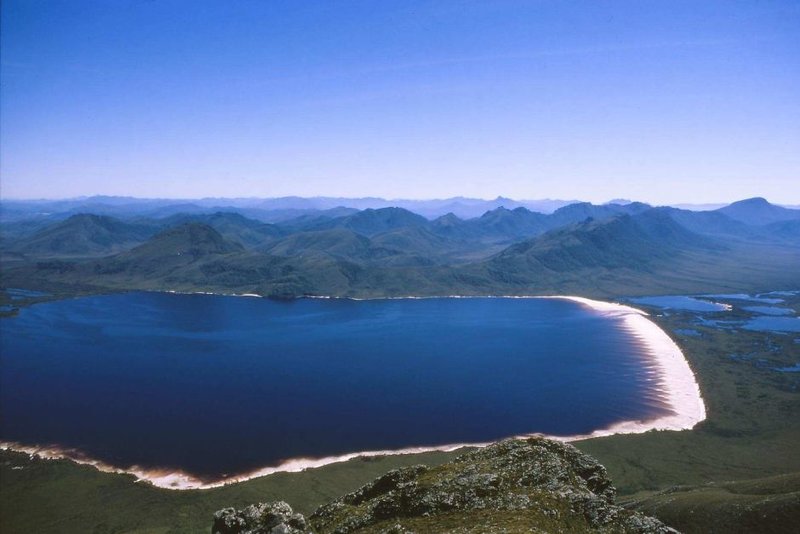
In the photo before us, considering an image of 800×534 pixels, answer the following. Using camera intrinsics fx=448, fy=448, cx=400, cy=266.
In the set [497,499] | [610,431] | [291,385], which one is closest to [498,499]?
[497,499]

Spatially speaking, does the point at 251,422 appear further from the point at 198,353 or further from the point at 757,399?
the point at 757,399

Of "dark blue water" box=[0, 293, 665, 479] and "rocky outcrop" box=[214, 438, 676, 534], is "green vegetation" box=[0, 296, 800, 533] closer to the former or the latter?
"dark blue water" box=[0, 293, 665, 479]

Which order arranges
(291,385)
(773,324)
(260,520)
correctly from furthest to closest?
(773,324), (291,385), (260,520)

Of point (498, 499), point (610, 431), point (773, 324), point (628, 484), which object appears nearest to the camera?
point (498, 499)

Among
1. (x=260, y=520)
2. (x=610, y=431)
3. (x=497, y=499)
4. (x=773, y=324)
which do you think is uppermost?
(x=497, y=499)

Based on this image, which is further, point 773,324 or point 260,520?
point 773,324

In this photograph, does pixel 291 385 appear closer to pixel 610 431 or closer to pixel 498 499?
pixel 610 431

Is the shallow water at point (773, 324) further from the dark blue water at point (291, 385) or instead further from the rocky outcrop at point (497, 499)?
the rocky outcrop at point (497, 499)

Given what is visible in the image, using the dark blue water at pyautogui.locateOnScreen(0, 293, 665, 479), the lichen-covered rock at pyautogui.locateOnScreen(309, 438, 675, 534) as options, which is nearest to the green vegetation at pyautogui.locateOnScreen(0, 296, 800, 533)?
the dark blue water at pyautogui.locateOnScreen(0, 293, 665, 479)
